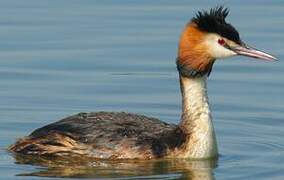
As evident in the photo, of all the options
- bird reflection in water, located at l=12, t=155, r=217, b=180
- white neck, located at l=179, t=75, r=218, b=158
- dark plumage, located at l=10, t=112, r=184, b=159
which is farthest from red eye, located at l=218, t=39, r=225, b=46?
bird reflection in water, located at l=12, t=155, r=217, b=180

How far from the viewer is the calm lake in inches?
584

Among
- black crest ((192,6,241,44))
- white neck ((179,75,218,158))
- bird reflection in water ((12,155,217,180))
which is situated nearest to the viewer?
bird reflection in water ((12,155,217,180))

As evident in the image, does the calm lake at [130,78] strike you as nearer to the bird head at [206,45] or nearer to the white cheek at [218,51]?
the bird head at [206,45]

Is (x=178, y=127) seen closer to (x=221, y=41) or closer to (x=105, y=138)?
(x=105, y=138)

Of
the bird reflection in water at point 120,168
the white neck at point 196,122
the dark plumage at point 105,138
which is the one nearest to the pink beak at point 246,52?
the white neck at point 196,122

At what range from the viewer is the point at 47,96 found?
17.2m

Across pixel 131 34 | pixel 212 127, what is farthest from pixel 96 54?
pixel 212 127

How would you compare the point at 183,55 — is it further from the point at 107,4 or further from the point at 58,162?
the point at 107,4

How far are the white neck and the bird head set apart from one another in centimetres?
15

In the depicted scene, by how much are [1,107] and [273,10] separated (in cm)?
580

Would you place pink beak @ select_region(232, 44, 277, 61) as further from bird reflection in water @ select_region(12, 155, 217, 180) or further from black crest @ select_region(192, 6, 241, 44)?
bird reflection in water @ select_region(12, 155, 217, 180)

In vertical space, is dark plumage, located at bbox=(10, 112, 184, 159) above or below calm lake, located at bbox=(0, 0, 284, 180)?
below

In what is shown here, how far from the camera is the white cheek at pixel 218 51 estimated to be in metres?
14.9

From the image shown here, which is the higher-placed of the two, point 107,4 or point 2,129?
point 107,4
